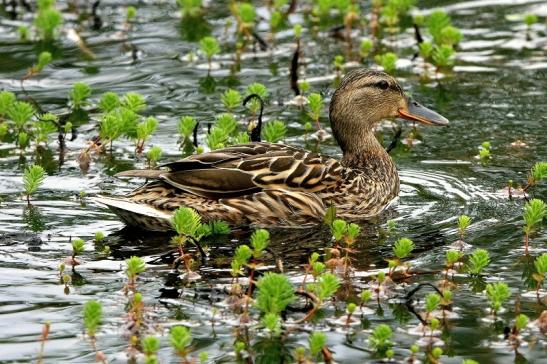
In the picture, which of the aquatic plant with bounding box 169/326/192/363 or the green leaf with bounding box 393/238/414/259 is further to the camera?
the green leaf with bounding box 393/238/414/259

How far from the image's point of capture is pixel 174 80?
49.1ft

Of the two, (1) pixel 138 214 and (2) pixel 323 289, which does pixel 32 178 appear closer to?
(1) pixel 138 214

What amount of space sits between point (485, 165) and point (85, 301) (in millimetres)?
4874

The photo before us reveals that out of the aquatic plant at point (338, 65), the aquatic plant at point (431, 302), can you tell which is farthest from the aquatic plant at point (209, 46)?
the aquatic plant at point (431, 302)

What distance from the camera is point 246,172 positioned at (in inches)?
424

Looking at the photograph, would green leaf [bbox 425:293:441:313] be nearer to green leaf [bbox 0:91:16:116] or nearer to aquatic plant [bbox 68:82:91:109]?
aquatic plant [bbox 68:82:91:109]

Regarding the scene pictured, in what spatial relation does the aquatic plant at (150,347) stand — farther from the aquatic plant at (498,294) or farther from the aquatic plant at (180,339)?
the aquatic plant at (498,294)

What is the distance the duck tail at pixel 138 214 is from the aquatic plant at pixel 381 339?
2.98 metres

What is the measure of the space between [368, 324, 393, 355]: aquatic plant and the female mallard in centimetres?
301

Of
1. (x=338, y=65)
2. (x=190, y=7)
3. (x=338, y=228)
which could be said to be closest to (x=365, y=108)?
(x=338, y=65)

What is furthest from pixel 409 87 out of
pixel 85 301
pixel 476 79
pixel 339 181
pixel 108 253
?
pixel 85 301

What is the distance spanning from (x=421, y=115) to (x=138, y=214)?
135 inches

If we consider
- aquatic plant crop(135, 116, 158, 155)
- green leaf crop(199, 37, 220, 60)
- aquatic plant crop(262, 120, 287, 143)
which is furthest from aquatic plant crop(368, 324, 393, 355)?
green leaf crop(199, 37, 220, 60)

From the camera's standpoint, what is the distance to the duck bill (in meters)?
12.4
